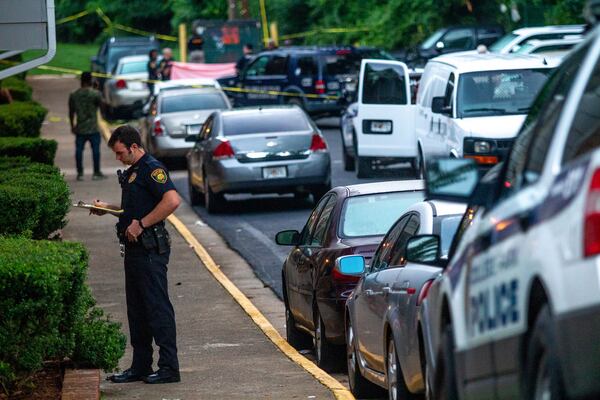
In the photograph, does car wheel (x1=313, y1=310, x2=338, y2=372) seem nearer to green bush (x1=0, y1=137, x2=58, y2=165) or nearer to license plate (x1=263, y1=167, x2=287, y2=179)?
green bush (x1=0, y1=137, x2=58, y2=165)

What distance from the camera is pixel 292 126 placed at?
2230cm

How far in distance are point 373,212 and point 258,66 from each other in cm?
2497

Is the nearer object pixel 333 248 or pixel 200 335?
pixel 333 248

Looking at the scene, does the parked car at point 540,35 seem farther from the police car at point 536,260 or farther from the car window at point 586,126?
the car window at point 586,126

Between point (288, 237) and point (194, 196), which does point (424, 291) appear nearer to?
point (288, 237)

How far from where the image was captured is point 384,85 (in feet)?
78.4

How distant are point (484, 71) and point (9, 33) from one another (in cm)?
676

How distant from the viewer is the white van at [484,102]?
718 inches

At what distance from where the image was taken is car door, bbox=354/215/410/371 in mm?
9016

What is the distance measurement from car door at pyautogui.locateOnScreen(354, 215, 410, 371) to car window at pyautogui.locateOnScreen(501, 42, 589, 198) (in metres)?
2.96

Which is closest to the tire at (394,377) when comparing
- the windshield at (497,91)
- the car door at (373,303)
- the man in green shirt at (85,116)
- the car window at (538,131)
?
the car door at (373,303)

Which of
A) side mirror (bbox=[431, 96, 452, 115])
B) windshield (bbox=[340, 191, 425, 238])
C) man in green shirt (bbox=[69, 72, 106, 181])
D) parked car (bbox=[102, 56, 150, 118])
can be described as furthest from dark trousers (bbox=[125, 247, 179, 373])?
parked car (bbox=[102, 56, 150, 118])

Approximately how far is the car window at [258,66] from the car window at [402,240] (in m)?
27.1

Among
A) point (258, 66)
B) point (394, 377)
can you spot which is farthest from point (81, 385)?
point (258, 66)
